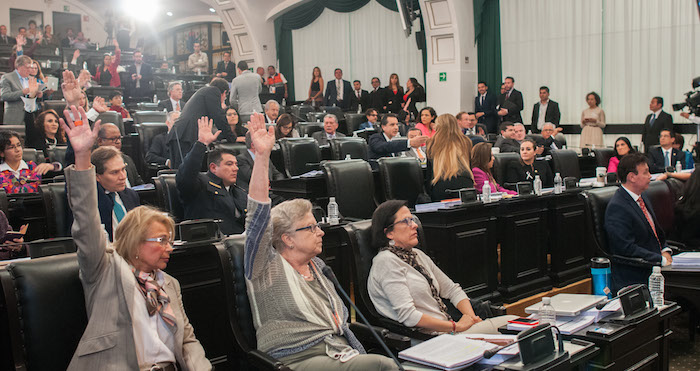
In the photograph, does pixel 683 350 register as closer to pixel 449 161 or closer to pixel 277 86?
pixel 449 161

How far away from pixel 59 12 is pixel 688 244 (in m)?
18.0

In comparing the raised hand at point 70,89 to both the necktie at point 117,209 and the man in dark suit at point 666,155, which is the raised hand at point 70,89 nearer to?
the necktie at point 117,209

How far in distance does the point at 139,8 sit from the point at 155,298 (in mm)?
17478

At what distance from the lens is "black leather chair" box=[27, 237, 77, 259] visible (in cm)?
209

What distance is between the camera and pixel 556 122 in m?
9.52

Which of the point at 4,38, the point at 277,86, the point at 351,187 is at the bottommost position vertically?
the point at 351,187

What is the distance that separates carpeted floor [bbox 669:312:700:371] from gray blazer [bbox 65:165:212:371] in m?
2.55

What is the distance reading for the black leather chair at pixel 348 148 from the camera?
577 cm

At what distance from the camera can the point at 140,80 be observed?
10375mm

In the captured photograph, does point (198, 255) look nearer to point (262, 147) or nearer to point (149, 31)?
point (262, 147)

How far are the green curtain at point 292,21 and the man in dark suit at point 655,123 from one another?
6.36 metres

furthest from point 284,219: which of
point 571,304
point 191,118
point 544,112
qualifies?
point 544,112

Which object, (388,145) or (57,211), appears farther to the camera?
Answer: (388,145)

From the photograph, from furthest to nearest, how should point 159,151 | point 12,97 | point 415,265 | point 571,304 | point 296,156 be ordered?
point 12,97
point 159,151
point 296,156
point 415,265
point 571,304
